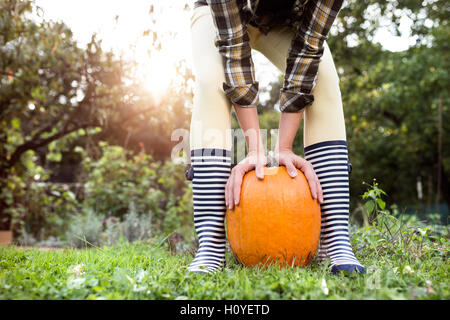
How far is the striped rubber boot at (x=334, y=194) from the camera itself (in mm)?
1536

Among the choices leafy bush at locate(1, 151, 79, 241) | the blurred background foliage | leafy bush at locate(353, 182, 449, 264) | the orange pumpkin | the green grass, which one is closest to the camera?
the green grass

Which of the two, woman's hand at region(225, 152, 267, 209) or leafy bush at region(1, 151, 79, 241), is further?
leafy bush at region(1, 151, 79, 241)

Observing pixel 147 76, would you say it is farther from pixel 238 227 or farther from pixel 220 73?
pixel 238 227

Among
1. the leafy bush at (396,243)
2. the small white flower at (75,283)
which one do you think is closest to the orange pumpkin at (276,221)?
the leafy bush at (396,243)

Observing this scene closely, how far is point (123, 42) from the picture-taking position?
3.58m

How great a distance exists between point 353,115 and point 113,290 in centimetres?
757

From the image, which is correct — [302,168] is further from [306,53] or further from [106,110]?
[106,110]

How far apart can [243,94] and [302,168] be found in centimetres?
40

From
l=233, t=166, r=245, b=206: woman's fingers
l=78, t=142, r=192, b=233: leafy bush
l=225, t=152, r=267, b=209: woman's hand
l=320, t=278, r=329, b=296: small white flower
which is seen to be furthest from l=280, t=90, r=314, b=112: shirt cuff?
l=78, t=142, r=192, b=233: leafy bush

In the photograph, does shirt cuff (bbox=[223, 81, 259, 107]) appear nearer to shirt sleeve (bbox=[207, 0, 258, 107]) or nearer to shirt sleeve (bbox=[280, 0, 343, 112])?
shirt sleeve (bbox=[207, 0, 258, 107])

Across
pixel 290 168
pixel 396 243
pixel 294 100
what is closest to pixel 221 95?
pixel 294 100

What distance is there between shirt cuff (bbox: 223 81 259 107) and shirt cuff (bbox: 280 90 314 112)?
13cm

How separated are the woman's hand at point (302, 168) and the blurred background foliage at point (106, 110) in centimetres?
83

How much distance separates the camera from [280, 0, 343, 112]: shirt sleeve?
→ 59.6 inches
